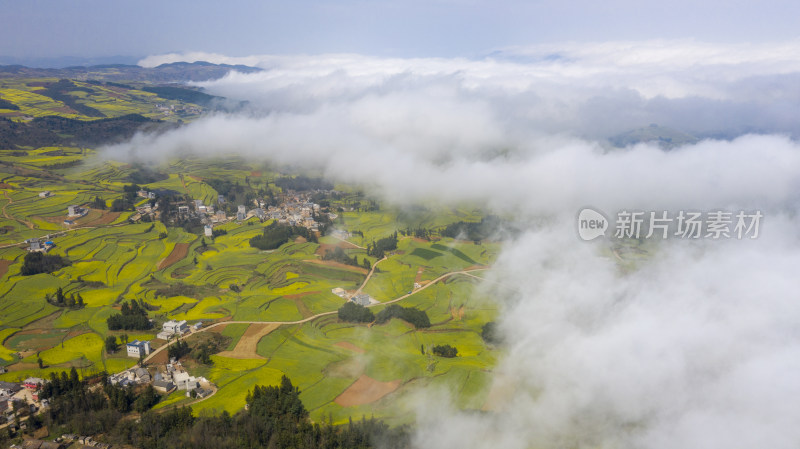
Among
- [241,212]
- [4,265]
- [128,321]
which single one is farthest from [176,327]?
[241,212]

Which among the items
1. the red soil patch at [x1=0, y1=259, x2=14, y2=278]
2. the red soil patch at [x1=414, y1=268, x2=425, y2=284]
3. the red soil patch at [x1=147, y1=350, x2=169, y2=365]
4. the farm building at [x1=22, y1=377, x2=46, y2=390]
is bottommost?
the red soil patch at [x1=414, y1=268, x2=425, y2=284]

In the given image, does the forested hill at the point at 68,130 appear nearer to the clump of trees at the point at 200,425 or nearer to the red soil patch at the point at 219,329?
the red soil patch at the point at 219,329

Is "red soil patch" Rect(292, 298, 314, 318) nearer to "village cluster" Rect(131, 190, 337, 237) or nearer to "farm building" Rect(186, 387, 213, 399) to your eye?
"farm building" Rect(186, 387, 213, 399)

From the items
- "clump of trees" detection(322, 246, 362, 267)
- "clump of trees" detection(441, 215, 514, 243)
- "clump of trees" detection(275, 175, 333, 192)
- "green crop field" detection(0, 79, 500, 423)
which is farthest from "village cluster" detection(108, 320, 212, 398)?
"clump of trees" detection(275, 175, 333, 192)

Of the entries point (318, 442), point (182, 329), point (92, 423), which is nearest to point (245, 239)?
point (182, 329)

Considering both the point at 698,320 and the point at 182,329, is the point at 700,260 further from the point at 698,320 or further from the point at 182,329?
the point at 182,329

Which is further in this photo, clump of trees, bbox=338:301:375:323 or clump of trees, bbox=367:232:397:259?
clump of trees, bbox=367:232:397:259

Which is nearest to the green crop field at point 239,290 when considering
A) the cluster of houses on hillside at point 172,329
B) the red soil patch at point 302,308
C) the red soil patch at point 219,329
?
the red soil patch at point 302,308
